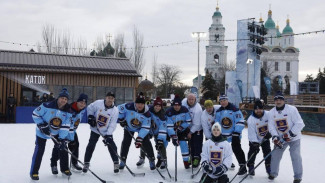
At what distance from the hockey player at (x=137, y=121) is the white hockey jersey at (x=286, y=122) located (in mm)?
2136

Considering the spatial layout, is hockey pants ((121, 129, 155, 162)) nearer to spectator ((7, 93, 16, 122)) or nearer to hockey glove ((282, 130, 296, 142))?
hockey glove ((282, 130, 296, 142))

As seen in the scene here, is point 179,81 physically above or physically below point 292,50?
below

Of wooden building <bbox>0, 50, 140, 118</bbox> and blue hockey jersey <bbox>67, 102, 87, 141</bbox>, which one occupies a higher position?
wooden building <bbox>0, 50, 140, 118</bbox>

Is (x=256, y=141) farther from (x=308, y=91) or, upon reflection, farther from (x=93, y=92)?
(x=308, y=91)

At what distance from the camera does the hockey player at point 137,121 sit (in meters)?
6.43

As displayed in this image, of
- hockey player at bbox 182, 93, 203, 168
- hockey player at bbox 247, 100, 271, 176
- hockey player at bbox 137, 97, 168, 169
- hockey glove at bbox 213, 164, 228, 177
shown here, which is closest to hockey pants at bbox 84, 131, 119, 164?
hockey player at bbox 137, 97, 168, 169

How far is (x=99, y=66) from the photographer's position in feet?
68.0

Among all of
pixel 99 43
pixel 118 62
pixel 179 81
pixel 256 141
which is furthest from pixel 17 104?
pixel 179 81

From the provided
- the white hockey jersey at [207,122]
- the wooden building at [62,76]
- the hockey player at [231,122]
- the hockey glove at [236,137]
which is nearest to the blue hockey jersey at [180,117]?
the white hockey jersey at [207,122]

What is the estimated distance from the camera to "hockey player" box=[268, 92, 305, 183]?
585cm

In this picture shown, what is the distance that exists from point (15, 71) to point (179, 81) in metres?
42.3

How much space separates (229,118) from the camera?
6438 mm

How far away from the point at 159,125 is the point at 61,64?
1455 centimetres

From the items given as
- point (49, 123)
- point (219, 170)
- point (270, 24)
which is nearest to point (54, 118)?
point (49, 123)
